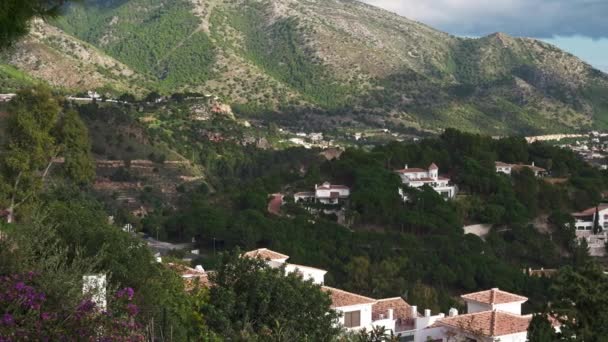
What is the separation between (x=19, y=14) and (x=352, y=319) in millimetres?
14609

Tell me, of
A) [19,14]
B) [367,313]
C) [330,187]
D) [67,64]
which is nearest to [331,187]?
[330,187]

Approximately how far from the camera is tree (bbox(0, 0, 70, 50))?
592 centimetres

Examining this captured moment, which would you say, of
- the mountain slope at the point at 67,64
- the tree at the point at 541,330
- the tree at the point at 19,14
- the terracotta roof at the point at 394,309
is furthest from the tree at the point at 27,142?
the mountain slope at the point at 67,64

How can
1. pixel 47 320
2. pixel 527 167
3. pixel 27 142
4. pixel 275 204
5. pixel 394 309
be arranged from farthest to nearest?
pixel 527 167
pixel 275 204
pixel 394 309
pixel 27 142
pixel 47 320

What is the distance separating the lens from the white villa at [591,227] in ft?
142

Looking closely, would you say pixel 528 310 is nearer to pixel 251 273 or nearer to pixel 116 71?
pixel 251 273

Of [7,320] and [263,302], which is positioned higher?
[7,320]

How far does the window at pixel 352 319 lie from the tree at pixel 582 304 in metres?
5.28

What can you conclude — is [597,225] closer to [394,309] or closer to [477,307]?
[477,307]

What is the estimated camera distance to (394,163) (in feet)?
159

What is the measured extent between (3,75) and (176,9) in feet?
225

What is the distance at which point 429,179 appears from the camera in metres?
46.1

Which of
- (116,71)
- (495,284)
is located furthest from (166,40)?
(495,284)

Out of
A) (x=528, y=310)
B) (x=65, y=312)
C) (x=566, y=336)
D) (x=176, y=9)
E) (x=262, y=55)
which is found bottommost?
(x=528, y=310)
